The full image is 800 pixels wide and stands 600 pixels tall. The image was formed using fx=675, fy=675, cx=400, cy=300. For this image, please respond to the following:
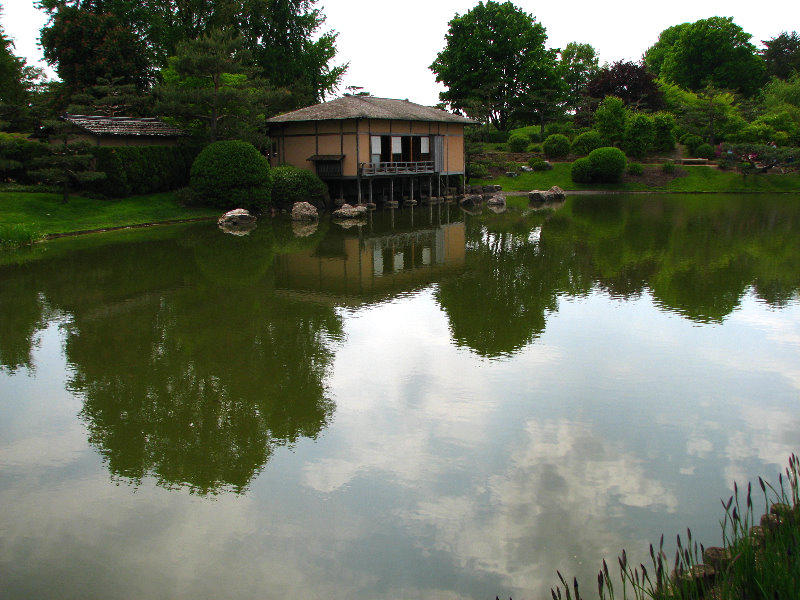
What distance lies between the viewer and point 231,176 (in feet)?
86.5

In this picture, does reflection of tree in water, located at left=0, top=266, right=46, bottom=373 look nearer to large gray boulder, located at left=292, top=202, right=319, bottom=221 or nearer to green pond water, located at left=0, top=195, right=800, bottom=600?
green pond water, located at left=0, top=195, right=800, bottom=600

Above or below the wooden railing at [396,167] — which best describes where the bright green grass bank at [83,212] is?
below

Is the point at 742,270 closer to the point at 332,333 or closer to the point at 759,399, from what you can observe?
the point at 759,399

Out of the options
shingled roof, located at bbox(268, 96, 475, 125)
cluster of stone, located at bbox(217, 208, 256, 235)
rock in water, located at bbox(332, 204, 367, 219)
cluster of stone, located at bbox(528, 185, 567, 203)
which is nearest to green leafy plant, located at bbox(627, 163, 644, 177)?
cluster of stone, located at bbox(528, 185, 567, 203)

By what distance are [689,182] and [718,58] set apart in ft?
96.1

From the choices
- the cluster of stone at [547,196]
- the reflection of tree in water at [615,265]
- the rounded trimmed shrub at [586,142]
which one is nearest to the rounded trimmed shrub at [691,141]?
the rounded trimmed shrub at [586,142]

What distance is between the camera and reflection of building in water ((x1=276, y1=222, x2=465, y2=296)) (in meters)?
15.0

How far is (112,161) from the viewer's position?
25.3 m

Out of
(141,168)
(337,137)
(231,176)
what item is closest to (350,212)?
(337,137)

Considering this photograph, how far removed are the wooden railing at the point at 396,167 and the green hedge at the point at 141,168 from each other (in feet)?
25.0

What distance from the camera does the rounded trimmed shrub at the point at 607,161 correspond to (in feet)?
133

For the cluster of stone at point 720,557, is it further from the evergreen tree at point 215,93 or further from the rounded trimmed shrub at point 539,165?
the rounded trimmed shrub at point 539,165

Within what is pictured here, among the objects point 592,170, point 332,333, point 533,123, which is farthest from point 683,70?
point 332,333

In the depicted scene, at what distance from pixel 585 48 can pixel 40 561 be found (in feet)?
224
